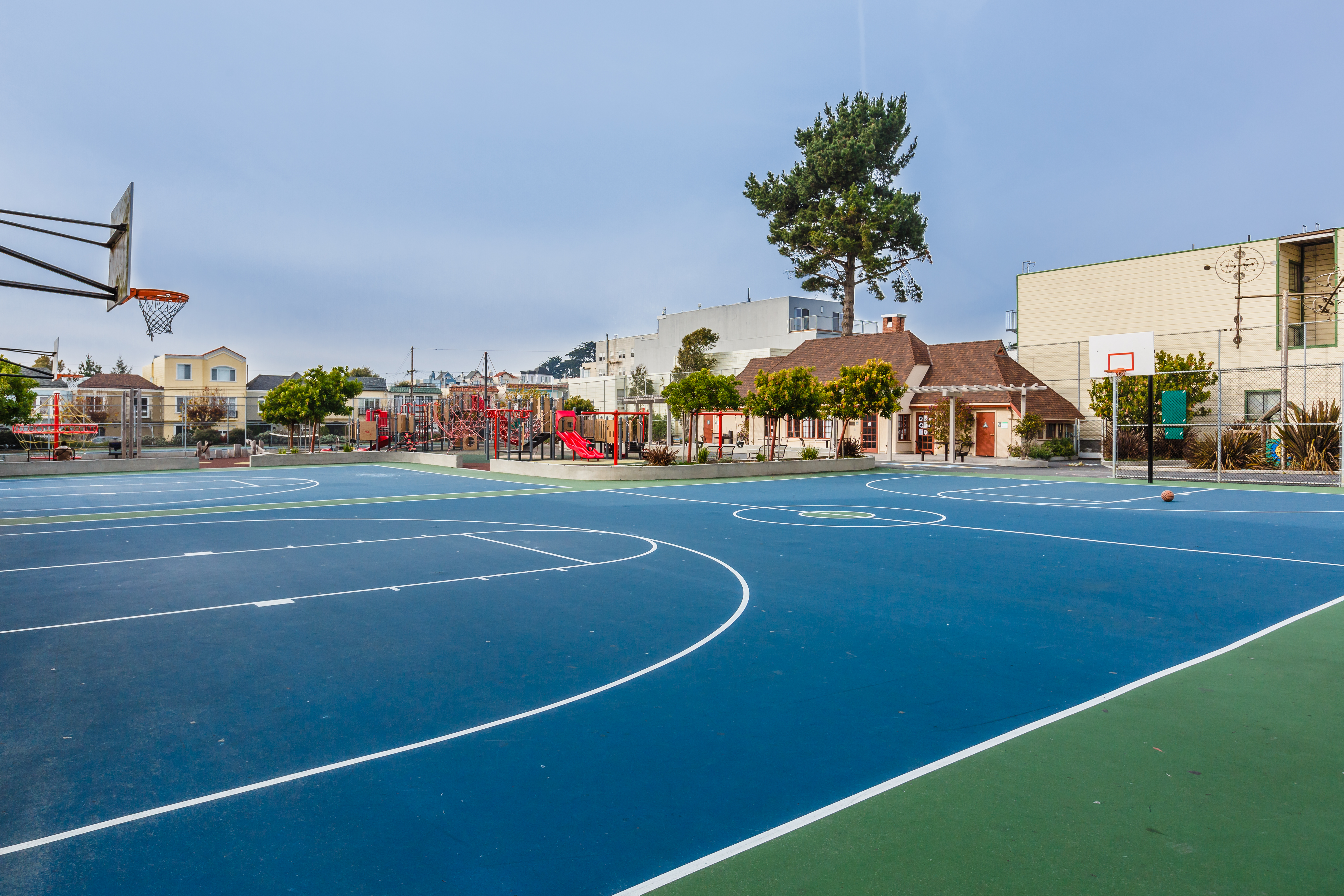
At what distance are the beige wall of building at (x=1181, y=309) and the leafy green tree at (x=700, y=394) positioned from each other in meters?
15.7

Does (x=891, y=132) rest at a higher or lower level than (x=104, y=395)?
higher

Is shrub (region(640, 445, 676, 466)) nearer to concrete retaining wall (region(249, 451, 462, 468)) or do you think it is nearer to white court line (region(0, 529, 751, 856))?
concrete retaining wall (region(249, 451, 462, 468))

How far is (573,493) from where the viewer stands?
20.1 metres

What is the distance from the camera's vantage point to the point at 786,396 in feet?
89.4

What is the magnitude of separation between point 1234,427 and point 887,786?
30.2 m

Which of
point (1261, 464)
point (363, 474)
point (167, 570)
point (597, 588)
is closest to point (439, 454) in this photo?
point (363, 474)

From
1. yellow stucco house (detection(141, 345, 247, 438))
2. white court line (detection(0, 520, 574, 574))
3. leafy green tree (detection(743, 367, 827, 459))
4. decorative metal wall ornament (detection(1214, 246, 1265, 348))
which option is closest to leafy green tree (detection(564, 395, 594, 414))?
yellow stucco house (detection(141, 345, 247, 438))

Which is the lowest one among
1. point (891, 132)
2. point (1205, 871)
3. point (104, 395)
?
point (1205, 871)


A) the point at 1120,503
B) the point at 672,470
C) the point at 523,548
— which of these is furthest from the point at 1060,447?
the point at 523,548

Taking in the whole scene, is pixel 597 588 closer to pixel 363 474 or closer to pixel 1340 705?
pixel 1340 705

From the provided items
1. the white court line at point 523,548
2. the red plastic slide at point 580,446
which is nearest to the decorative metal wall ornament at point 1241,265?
the red plastic slide at point 580,446

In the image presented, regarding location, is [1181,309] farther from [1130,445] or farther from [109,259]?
[109,259]

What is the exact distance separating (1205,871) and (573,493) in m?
17.5

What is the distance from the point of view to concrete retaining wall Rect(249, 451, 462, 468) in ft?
98.8
